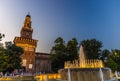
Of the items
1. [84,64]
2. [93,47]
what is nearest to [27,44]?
[93,47]

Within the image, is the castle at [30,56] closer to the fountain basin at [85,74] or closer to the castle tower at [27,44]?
the castle tower at [27,44]

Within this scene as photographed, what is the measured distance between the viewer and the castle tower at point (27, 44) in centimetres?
4219

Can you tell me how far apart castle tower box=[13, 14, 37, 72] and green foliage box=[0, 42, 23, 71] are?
30.7ft

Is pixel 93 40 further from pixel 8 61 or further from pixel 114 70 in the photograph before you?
pixel 8 61

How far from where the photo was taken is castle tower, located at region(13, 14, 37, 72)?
4219cm

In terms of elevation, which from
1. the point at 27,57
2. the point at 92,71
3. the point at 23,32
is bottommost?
the point at 92,71

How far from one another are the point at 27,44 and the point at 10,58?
16.0 metres

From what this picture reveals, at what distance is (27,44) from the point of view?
44875 millimetres

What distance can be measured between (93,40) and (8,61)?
67.5ft

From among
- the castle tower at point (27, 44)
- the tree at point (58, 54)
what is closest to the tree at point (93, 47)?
the tree at point (58, 54)

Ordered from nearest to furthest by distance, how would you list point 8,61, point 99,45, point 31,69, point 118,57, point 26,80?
point 26,80, point 8,61, point 118,57, point 99,45, point 31,69

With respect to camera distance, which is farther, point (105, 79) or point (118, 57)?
point (118, 57)

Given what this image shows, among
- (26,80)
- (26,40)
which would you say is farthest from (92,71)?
(26,40)

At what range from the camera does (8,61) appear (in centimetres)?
2845
